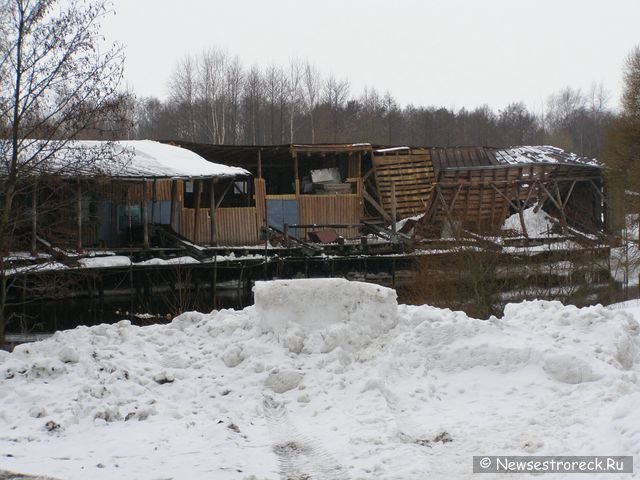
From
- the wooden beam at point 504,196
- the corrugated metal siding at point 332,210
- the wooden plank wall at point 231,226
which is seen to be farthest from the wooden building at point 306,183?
the wooden beam at point 504,196

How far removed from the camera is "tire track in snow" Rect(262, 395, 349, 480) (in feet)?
19.0

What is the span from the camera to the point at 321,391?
25.7ft

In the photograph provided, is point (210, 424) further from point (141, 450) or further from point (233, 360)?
point (233, 360)

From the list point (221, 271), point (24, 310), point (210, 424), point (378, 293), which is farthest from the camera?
point (221, 271)

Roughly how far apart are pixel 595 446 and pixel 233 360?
4496mm

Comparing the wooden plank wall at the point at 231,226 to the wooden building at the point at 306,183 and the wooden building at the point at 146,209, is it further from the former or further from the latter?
the wooden building at the point at 306,183

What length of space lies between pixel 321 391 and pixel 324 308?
1534 millimetres

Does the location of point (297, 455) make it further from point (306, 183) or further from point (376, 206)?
point (306, 183)

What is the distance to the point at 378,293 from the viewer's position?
9.24 meters

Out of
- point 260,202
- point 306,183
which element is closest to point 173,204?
point 260,202

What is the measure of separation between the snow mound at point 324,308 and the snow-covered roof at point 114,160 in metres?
3.90

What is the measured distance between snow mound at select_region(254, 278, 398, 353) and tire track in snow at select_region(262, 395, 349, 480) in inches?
69.6

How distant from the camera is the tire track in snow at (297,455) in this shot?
5.79m

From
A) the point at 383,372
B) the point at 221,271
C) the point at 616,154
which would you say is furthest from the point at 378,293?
the point at 616,154
